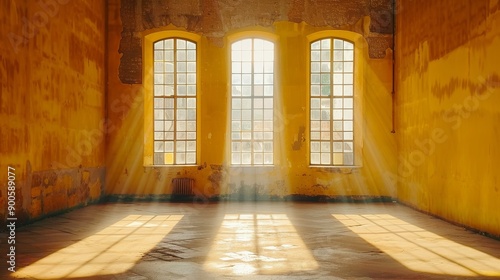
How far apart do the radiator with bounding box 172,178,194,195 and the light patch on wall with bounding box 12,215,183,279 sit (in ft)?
10.1

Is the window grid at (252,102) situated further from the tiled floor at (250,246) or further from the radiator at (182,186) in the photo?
the tiled floor at (250,246)

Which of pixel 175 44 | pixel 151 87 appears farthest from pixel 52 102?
pixel 175 44

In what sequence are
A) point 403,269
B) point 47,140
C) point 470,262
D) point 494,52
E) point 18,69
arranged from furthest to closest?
1. point 47,140
2. point 18,69
3. point 494,52
4. point 470,262
5. point 403,269

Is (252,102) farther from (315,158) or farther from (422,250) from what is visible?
(422,250)

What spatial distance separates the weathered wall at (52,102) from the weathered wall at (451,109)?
20.3ft

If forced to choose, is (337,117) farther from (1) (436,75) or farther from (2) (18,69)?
(2) (18,69)

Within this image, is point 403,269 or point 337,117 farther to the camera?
point 337,117

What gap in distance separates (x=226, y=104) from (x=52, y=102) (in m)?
3.98

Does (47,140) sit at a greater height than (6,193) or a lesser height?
greater

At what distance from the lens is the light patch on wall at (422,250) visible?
463cm

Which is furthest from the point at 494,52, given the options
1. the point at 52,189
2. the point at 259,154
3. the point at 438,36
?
the point at 52,189

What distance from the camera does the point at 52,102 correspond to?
A: 8031mm

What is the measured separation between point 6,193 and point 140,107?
4.76 m

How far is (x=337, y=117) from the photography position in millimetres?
11219
